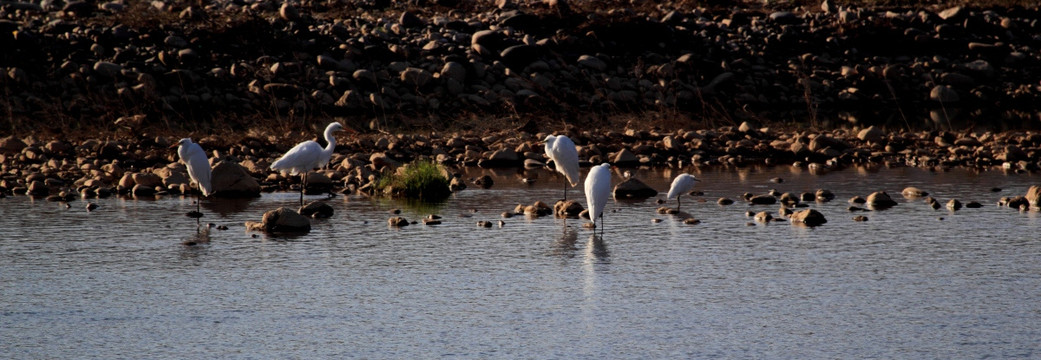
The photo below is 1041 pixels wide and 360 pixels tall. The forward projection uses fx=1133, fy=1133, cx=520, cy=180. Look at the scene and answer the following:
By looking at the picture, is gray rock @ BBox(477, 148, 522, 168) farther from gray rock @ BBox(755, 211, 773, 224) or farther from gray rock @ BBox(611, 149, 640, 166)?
gray rock @ BBox(755, 211, 773, 224)

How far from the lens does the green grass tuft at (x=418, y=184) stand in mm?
14570

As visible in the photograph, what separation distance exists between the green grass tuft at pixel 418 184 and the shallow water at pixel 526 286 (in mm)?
1276

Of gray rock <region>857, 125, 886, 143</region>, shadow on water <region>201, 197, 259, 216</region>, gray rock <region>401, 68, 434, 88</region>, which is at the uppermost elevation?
gray rock <region>401, 68, 434, 88</region>

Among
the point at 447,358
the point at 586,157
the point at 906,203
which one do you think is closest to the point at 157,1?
the point at 586,157

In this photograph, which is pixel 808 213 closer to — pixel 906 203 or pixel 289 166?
pixel 906 203

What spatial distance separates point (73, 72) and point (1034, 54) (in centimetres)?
2605

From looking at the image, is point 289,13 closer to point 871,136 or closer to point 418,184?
point 871,136

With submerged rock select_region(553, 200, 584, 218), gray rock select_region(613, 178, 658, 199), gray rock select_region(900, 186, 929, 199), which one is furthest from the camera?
gray rock select_region(613, 178, 658, 199)

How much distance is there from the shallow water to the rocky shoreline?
36.2 ft

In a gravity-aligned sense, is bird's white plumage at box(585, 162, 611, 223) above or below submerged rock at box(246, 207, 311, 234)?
above

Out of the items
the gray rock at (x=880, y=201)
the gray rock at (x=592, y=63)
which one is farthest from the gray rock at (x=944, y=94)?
the gray rock at (x=880, y=201)

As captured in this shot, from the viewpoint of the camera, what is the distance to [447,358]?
682 centimetres

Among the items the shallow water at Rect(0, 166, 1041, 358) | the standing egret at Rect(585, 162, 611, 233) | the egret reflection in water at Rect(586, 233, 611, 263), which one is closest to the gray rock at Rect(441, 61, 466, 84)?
the shallow water at Rect(0, 166, 1041, 358)

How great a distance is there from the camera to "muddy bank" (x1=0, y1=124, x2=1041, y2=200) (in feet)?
53.4
